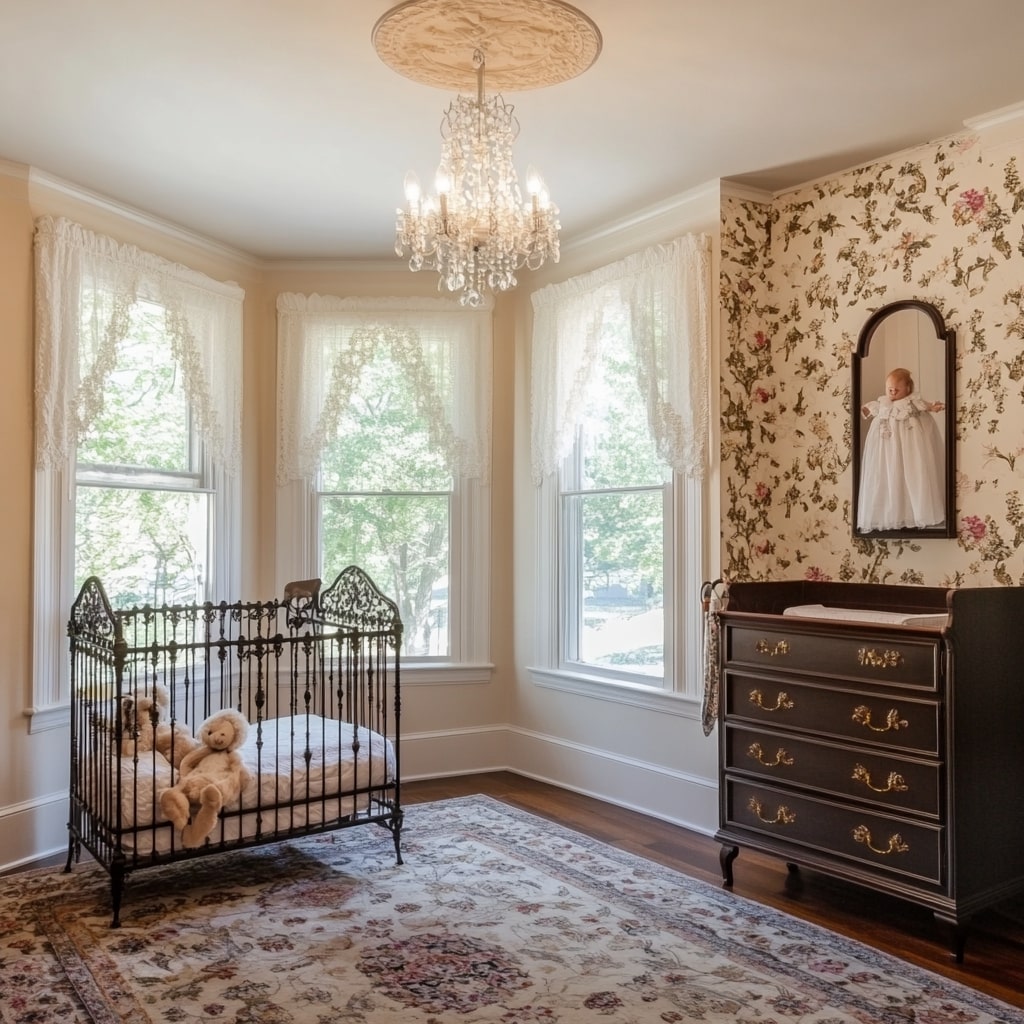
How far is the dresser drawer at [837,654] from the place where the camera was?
293cm

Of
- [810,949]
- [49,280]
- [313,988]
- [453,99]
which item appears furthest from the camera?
[49,280]

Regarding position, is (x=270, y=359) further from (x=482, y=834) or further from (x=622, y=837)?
(x=622, y=837)

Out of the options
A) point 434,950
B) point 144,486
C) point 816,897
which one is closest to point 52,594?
point 144,486

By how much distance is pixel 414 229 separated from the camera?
2930mm

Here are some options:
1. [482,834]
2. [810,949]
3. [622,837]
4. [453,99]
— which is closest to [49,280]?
[453,99]

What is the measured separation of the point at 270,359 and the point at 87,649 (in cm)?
198

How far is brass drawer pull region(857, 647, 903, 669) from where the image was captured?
9.78 ft

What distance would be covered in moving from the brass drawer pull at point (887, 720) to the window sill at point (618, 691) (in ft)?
3.64

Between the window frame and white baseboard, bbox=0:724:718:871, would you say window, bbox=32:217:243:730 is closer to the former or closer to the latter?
white baseboard, bbox=0:724:718:871

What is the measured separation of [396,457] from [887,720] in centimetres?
289

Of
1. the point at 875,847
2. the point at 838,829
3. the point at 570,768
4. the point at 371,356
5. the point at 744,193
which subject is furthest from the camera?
the point at 371,356

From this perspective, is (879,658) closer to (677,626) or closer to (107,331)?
(677,626)

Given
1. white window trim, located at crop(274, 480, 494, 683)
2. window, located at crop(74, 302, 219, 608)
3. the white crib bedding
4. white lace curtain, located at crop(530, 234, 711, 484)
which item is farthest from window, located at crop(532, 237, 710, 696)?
window, located at crop(74, 302, 219, 608)

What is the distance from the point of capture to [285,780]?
138 inches
